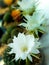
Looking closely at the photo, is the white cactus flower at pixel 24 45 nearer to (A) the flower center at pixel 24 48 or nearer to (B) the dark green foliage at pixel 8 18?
(A) the flower center at pixel 24 48

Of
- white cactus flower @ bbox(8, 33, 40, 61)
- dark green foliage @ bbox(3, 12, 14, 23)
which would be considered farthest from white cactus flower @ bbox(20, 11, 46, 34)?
dark green foliage @ bbox(3, 12, 14, 23)

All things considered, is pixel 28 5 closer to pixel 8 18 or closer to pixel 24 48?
pixel 24 48

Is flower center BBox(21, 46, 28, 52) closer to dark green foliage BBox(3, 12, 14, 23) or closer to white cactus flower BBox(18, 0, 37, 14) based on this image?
white cactus flower BBox(18, 0, 37, 14)

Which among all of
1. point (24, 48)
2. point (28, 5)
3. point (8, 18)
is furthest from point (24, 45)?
point (8, 18)

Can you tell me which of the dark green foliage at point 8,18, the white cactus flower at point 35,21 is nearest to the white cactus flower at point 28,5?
the white cactus flower at point 35,21

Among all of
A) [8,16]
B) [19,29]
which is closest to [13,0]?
[8,16]

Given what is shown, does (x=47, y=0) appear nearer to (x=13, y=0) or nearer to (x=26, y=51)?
(x=26, y=51)

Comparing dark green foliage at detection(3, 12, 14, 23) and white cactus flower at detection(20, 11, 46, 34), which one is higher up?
dark green foliage at detection(3, 12, 14, 23)

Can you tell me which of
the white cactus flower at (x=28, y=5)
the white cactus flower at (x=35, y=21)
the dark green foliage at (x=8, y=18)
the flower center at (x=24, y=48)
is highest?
the dark green foliage at (x=8, y=18)

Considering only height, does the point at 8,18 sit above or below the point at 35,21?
above
